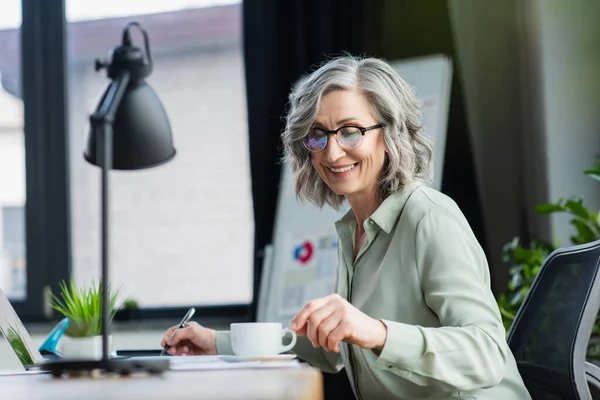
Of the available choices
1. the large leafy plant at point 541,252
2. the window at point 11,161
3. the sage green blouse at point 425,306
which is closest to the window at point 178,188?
the window at point 11,161

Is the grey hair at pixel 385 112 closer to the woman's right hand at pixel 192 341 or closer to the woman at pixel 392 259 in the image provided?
the woman at pixel 392 259

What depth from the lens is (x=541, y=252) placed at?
2996 millimetres

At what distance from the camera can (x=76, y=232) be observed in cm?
415

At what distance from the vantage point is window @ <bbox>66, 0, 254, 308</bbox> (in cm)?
412

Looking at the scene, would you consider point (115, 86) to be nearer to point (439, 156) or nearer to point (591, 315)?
point (591, 315)

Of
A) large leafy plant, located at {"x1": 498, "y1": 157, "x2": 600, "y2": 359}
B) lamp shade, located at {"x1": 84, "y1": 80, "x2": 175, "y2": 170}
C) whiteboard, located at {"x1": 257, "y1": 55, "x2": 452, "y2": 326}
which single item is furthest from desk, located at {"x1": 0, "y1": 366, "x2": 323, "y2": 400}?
whiteboard, located at {"x1": 257, "y1": 55, "x2": 452, "y2": 326}

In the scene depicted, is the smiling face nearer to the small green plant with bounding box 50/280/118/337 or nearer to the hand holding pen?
the hand holding pen

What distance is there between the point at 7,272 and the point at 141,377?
10.9 ft

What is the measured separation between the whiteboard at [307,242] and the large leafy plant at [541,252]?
655 millimetres

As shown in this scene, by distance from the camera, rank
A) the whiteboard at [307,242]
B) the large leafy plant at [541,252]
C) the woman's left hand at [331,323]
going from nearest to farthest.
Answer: the woman's left hand at [331,323] → the large leafy plant at [541,252] → the whiteboard at [307,242]

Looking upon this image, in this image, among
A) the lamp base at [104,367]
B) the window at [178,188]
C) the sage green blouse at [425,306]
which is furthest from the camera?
the window at [178,188]

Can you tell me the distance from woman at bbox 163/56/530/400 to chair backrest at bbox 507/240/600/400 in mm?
86

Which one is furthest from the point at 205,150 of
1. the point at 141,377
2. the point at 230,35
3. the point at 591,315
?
the point at 141,377

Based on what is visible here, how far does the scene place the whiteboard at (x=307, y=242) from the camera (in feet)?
11.8
